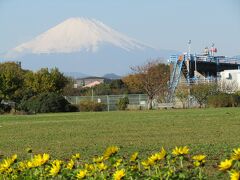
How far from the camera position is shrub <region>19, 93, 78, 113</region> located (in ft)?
182

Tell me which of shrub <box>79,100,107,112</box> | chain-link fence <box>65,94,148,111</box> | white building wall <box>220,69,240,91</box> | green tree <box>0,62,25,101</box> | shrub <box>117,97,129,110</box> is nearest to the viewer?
shrub <box>79,100,107,112</box>

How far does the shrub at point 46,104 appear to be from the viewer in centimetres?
5553

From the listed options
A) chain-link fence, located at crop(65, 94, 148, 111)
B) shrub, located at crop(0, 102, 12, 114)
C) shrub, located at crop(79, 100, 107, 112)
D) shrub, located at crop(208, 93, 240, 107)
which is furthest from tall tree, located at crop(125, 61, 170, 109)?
shrub, located at crop(0, 102, 12, 114)

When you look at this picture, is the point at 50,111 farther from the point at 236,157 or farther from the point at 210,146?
the point at 236,157

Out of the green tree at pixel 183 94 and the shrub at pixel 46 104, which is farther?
the green tree at pixel 183 94

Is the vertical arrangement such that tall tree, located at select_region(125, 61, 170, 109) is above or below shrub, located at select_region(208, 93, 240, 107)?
above

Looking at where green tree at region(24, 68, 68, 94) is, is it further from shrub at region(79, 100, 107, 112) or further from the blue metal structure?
the blue metal structure

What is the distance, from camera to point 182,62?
69500mm

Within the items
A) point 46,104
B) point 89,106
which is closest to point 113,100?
point 89,106

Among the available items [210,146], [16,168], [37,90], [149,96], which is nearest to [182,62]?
[149,96]

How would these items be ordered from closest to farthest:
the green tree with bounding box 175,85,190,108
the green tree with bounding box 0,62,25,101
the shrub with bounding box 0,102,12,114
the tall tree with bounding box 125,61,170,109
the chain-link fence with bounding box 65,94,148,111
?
1. the shrub with bounding box 0,102,12,114
2. the green tree with bounding box 175,85,190,108
3. the chain-link fence with bounding box 65,94,148,111
4. the green tree with bounding box 0,62,25,101
5. the tall tree with bounding box 125,61,170,109

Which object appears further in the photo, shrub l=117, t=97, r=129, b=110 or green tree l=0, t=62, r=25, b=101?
green tree l=0, t=62, r=25, b=101

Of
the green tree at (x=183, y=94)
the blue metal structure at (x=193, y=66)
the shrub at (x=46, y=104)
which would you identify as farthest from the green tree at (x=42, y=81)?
the green tree at (x=183, y=94)

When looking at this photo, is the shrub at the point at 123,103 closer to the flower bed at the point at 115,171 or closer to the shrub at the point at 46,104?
the shrub at the point at 46,104
